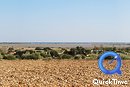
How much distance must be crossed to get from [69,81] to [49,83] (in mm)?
977

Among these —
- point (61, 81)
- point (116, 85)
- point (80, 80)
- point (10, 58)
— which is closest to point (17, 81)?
point (61, 81)

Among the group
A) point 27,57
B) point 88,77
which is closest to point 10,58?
point 27,57

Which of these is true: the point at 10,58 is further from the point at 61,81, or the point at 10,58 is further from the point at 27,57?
the point at 61,81

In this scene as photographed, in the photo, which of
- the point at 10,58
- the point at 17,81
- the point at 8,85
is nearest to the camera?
the point at 8,85

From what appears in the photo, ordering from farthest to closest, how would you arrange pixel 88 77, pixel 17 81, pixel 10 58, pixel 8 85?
pixel 10 58 → pixel 88 77 → pixel 17 81 → pixel 8 85

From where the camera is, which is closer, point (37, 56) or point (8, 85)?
point (8, 85)

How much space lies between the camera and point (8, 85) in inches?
431

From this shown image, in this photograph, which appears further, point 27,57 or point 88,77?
point 27,57

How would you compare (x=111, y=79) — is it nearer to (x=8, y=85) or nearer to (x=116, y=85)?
(x=116, y=85)

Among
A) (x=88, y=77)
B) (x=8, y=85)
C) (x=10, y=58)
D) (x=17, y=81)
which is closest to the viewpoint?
(x=8, y=85)

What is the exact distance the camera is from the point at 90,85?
36.9 feet

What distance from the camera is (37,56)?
90.0 feet

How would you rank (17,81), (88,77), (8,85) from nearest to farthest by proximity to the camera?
(8,85) < (17,81) < (88,77)

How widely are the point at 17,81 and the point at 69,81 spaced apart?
2.08 m
